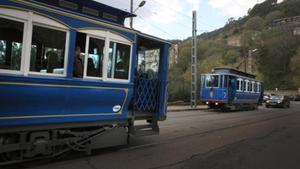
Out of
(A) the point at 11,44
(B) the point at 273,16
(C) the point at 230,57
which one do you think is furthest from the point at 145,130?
(B) the point at 273,16

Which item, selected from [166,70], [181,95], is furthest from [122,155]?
[181,95]

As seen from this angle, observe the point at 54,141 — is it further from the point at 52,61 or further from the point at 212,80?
the point at 212,80

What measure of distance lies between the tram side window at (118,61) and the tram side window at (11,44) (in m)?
2.22

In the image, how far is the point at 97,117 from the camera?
7113 millimetres

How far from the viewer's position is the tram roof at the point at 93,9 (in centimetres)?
673

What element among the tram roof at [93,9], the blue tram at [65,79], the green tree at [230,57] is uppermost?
the green tree at [230,57]

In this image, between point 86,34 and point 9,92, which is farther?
point 86,34

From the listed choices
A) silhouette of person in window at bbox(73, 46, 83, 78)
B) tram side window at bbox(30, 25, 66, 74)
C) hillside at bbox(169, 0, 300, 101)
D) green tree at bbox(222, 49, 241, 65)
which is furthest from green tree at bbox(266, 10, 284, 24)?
tram side window at bbox(30, 25, 66, 74)

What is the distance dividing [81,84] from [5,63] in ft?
5.41

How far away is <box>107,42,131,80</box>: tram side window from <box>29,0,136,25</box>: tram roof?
2.75 feet

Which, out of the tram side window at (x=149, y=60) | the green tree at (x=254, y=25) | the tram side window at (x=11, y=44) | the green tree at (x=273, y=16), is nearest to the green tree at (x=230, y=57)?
the green tree at (x=254, y=25)

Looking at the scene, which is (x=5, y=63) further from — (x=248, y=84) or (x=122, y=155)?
(x=248, y=84)

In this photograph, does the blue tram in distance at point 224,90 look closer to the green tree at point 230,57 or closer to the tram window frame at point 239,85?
the tram window frame at point 239,85

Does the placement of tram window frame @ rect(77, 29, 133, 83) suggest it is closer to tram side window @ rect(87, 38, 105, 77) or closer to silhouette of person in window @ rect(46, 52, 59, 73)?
tram side window @ rect(87, 38, 105, 77)
